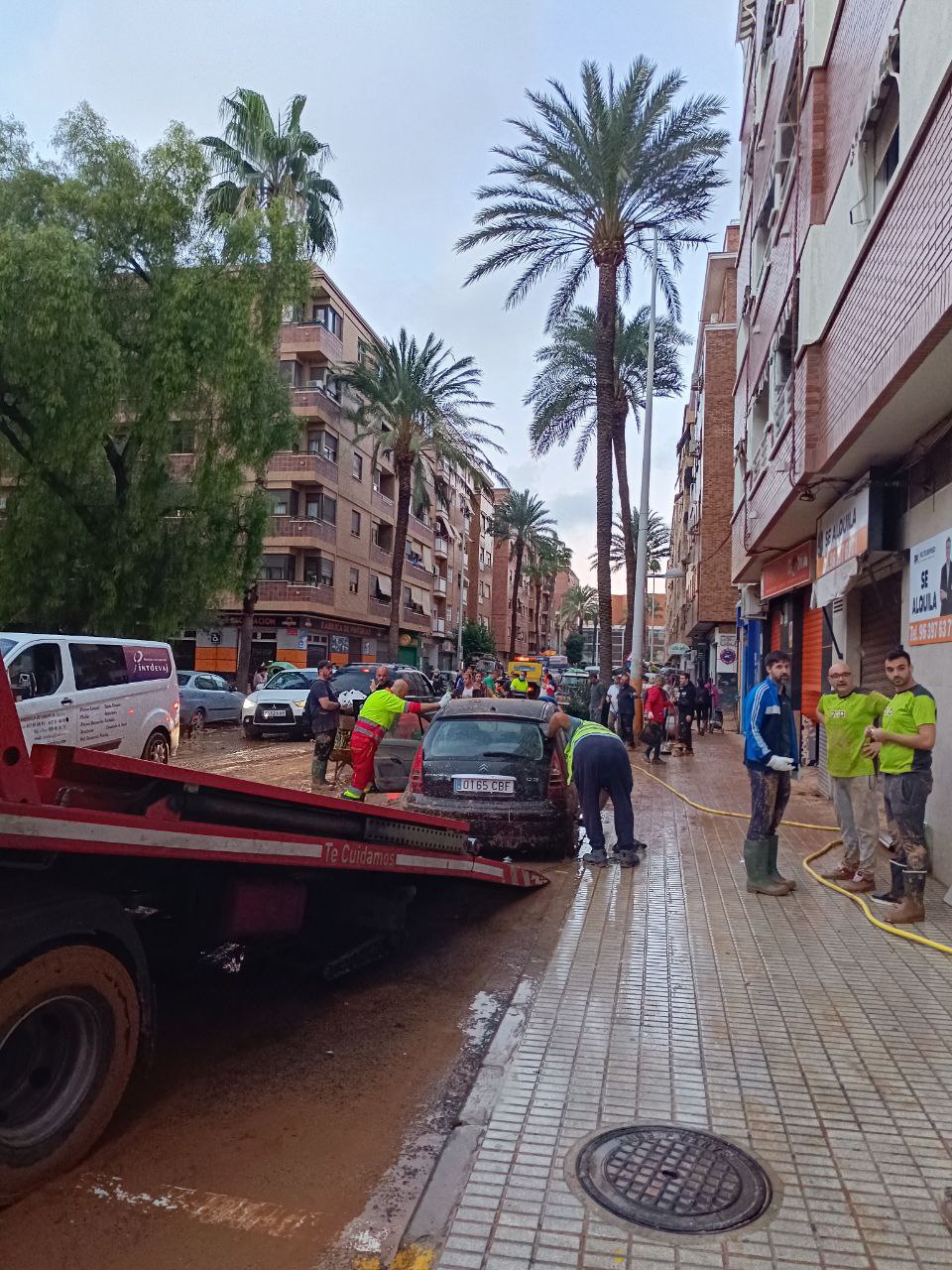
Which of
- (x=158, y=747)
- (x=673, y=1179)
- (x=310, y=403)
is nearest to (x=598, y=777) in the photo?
(x=673, y=1179)

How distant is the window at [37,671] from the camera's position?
1031cm

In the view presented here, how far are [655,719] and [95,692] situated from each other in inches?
434

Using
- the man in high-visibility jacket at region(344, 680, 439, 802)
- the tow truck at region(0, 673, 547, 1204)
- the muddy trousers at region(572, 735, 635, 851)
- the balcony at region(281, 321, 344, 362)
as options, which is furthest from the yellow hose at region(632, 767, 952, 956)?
the balcony at region(281, 321, 344, 362)

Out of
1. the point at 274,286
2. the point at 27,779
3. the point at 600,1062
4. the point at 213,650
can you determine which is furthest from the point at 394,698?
the point at 213,650

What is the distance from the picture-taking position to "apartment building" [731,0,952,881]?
689 centimetres

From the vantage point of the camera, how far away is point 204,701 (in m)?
23.4

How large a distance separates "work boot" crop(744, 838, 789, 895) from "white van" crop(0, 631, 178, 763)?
21.5ft

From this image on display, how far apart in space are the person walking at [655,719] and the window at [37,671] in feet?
37.5

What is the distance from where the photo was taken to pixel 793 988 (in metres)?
5.12

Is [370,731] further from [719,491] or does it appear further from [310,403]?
[310,403]

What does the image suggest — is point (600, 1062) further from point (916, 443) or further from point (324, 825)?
point (916, 443)

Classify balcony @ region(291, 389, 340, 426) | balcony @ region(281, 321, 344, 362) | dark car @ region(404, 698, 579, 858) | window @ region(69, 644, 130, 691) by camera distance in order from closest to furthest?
dark car @ region(404, 698, 579, 858) → window @ region(69, 644, 130, 691) → balcony @ region(291, 389, 340, 426) → balcony @ region(281, 321, 344, 362)

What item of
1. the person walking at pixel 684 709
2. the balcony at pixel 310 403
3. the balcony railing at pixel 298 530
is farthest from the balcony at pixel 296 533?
the person walking at pixel 684 709

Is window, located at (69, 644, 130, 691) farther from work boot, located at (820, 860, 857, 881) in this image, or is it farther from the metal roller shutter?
the metal roller shutter
